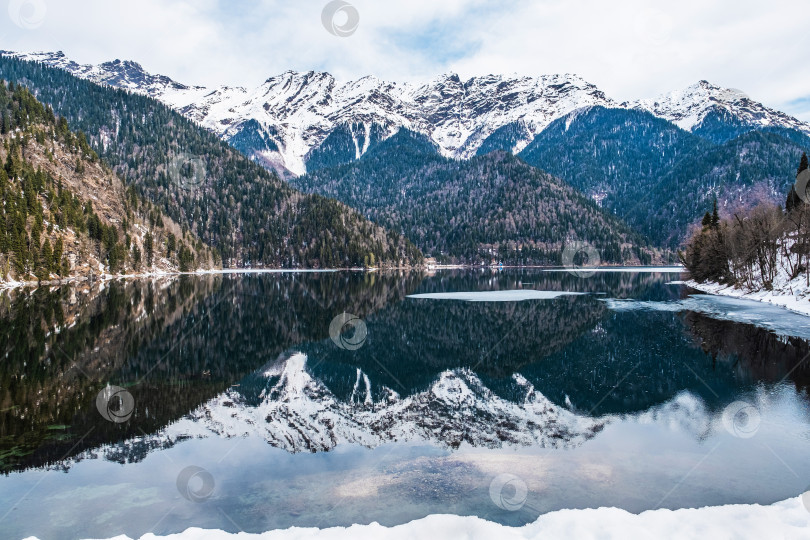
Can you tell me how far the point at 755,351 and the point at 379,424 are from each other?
29.0m

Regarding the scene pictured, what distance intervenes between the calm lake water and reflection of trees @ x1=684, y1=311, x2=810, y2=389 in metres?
0.20

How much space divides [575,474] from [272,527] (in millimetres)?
9016

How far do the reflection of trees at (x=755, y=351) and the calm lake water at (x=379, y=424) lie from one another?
0.20 m

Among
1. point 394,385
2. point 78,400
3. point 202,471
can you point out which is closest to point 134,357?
point 78,400

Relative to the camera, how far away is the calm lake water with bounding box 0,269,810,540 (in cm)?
1345

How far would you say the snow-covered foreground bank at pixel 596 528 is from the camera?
10.6 metres

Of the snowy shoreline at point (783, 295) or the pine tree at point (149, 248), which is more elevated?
the pine tree at point (149, 248)

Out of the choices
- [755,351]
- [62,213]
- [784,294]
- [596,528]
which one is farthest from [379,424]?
[62,213]

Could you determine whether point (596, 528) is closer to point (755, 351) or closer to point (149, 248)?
point (755, 351)

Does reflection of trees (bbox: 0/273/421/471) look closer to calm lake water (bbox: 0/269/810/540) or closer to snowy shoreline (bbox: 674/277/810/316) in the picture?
calm lake water (bbox: 0/269/810/540)

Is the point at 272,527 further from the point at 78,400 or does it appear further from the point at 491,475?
the point at 78,400

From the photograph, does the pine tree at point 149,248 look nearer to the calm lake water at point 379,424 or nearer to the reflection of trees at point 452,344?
the calm lake water at point 379,424

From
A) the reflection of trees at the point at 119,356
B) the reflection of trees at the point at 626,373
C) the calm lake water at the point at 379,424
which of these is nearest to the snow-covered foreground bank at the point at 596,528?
the calm lake water at the point at 379,424

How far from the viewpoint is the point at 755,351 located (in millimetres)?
34375
